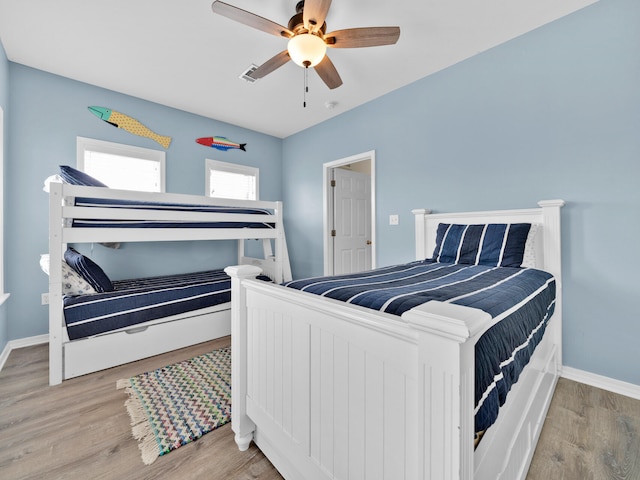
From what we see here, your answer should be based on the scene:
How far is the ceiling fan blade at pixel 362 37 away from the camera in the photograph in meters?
1.72

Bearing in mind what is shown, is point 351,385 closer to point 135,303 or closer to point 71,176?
point 135,303

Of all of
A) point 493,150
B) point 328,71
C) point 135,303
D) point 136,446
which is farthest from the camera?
point 493,150

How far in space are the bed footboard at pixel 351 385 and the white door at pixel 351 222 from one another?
267 centimetres

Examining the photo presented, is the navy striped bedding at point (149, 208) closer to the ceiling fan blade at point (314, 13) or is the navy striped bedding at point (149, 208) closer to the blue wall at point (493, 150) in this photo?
the blue wall at point (493, 150)

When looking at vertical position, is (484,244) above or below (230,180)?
below

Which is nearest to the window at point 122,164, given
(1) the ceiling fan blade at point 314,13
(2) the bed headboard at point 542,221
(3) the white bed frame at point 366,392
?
(1) the ceiling fan blade at point 314,13

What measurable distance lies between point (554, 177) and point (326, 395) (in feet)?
7.43

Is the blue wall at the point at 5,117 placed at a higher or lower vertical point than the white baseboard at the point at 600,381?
higher

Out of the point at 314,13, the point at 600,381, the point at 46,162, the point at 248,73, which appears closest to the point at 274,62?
the point at 314,13

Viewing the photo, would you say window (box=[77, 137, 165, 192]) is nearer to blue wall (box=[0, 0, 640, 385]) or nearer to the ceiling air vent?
blue wall (box=[0, 0, 640, 385])

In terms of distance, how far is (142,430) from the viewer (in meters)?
1.48

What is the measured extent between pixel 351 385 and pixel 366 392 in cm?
7

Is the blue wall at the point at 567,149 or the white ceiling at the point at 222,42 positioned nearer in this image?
the blue wall at the point at 567,149

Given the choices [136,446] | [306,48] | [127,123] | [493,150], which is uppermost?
[127,123]
